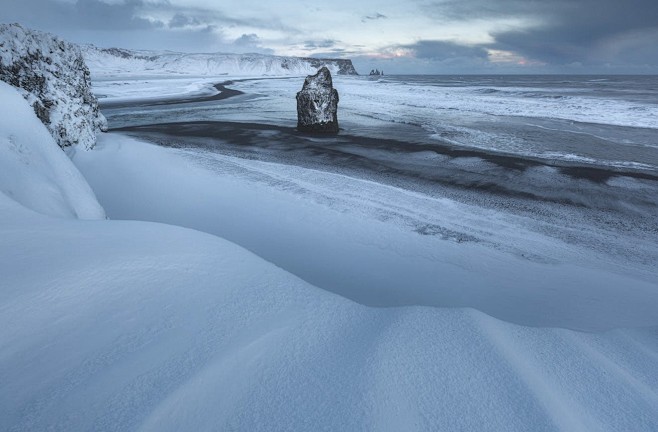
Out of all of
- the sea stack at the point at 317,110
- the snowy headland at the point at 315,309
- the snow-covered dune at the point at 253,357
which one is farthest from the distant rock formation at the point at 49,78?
the snow-covered dune at the point at 253,357

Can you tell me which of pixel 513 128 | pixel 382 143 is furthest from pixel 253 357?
pixel 513 128

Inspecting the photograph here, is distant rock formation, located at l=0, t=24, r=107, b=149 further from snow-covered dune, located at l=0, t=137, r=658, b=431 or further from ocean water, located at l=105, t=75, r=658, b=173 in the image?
snow-covered dune, located at l=0, t=137, r=658, b=431

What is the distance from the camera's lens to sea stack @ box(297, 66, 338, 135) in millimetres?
11586

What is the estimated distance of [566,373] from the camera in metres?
1.79

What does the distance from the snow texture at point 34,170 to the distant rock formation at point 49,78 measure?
3063 mm

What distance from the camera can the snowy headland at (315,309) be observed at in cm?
145

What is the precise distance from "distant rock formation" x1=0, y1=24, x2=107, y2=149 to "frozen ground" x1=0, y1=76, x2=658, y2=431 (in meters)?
4.27

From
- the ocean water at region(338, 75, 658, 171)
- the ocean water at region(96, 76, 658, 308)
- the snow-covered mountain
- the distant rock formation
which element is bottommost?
the ocean water at region(96, 76, 658, 308)

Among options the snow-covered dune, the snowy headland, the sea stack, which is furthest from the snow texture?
the sea stack

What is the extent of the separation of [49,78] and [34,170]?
558 cm

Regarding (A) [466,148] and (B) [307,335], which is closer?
(B) [307,335]

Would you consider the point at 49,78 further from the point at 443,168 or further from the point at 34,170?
the point at 443,168

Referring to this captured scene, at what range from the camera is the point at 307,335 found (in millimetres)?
1940

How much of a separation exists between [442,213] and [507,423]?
12.2ft
